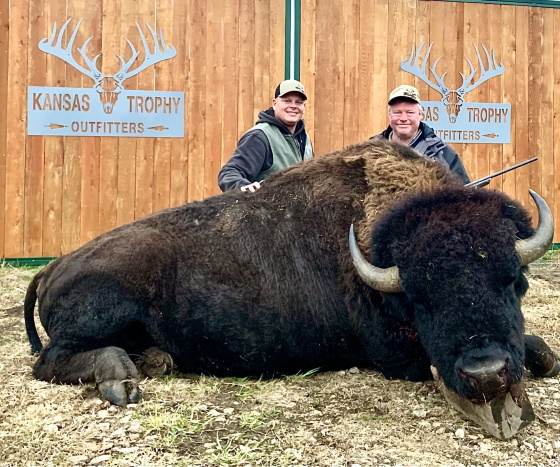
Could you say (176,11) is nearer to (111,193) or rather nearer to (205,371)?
(111,193)

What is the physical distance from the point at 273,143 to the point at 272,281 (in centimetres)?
226

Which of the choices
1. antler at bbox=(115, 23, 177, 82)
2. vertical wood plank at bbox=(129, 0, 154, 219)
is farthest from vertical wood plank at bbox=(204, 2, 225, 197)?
vertical wood plank at bbox=(129, 0, 154, 219)

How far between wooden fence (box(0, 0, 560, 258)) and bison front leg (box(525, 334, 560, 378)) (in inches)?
228

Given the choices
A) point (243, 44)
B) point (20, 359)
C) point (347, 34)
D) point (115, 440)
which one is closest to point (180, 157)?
point (243, 44)

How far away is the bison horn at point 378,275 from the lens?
11.3ft

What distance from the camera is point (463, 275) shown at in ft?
10.2

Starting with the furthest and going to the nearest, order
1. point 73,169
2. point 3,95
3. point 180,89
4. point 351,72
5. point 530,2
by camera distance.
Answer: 1. point 530,2
2. point 351,72
3. point 180,89
4. point 73,169
5. point 3,95

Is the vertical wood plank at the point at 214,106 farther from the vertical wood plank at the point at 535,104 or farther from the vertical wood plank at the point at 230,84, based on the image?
the vertical wood plank at the point at 535,104

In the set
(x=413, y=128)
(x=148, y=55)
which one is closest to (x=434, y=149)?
(x=413, y=128)

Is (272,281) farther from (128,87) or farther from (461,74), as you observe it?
(461,74)

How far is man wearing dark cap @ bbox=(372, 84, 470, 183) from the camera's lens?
5621 millimetres

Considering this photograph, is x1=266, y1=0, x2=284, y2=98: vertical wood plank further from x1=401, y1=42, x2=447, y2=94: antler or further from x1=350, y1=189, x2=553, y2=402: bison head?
x1=350, y1=189, x2=553, y2=402: bison head

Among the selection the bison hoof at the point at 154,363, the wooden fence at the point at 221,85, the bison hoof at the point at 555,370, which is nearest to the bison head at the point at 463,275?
the bison hoof at the point at 555,370

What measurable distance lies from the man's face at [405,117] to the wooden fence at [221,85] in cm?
353
